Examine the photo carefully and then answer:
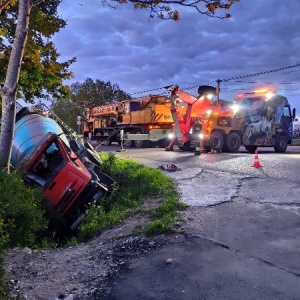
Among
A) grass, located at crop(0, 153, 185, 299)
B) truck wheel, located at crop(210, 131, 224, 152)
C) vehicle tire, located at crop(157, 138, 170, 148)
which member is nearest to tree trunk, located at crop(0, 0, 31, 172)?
grass, located at crop(0, 153, 185, 299)

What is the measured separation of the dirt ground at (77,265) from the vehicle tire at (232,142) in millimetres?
12562

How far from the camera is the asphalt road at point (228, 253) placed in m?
4.07

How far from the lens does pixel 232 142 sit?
732 inches

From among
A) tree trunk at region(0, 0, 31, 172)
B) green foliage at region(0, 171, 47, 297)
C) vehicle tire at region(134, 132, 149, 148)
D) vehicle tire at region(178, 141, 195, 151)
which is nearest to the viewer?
green foliage at region(0, 171, 47, 297)

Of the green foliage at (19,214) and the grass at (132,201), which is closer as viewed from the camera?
the green foliage at (19,214)

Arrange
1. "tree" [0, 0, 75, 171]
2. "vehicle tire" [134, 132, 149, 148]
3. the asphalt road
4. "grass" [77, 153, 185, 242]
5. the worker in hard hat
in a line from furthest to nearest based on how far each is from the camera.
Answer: "vehicle tire" [134, 132, 149, 148] < the worker in hard hat < "tree" [0, 0, 75, 171] < "grass" [77, 153, 185, 242] < the asphalt road

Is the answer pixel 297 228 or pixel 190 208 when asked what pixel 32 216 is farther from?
pixel 297 228

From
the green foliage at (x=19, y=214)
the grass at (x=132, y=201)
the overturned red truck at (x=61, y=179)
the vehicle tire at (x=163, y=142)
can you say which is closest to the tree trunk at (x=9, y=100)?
the overturned red truck at (x=61, y=179)

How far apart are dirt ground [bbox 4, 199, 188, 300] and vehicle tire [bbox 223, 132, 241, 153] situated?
1256 centimetres

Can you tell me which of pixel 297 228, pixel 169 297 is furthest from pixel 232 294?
pixel 297 228

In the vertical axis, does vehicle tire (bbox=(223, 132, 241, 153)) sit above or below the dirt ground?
above

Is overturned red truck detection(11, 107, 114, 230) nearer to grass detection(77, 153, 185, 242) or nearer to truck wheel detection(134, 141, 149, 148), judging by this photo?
grass detection(77, 153, 185, 242)

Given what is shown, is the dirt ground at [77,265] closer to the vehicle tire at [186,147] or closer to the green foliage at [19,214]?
the green foliage at [19,214]

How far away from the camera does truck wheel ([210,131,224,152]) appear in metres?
17.9
